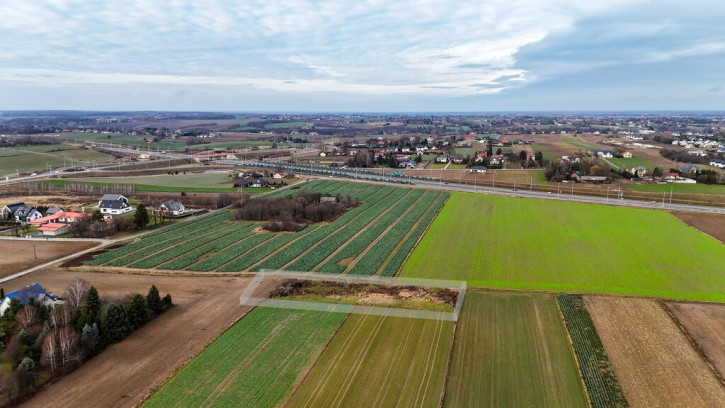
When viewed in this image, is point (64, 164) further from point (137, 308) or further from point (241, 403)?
point (241, 403)

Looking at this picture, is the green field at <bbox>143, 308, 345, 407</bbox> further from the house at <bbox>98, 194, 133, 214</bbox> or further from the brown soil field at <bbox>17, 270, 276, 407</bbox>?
the house at <bbox>98, 194, 133, 214</bbox>

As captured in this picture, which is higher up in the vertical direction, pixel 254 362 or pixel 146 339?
pixel 254 362

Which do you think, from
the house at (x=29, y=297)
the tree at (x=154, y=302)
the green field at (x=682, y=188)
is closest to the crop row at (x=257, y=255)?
the tree at (x=154, y=302)

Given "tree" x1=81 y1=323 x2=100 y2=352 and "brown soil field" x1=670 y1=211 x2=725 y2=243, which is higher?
"tree" x1=81 y1=323 x2=100 y2=352

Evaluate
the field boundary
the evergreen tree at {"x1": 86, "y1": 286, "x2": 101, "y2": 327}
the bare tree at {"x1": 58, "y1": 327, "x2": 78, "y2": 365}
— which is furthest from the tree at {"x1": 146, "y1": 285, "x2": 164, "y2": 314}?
the field boundary

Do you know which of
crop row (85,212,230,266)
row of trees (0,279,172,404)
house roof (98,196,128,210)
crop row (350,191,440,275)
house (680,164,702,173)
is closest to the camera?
row of trees (0,279,172,404)

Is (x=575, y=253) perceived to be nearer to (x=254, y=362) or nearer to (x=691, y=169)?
(x=254, y=362)

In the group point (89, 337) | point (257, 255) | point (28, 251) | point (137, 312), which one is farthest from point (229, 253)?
point (28, 251)

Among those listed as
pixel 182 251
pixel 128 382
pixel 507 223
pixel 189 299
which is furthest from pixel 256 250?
pixel 507 223
